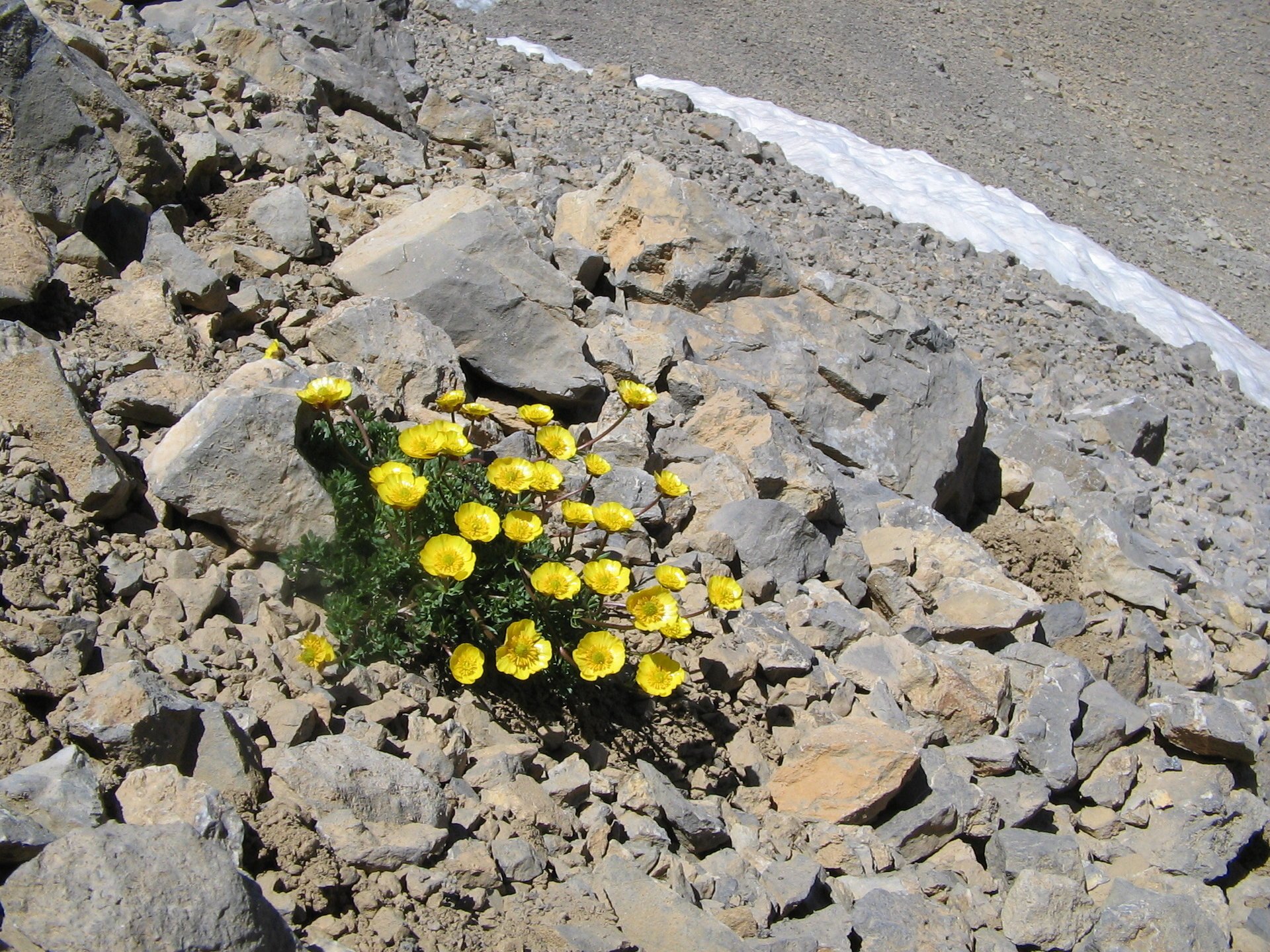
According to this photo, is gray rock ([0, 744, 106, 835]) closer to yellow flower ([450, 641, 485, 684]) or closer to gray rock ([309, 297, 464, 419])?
yellow flower ([450, 641, 485, 684])

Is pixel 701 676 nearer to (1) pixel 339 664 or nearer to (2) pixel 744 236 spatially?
(1) pixel 339 664

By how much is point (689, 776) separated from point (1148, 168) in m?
15.3

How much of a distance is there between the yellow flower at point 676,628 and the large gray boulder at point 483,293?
1.67 metres

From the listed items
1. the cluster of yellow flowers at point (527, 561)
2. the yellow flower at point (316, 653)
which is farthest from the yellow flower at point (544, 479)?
the yellow flower at point (316, 653)

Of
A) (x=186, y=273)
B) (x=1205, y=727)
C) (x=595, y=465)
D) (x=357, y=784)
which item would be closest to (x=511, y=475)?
(x=595, y=465)

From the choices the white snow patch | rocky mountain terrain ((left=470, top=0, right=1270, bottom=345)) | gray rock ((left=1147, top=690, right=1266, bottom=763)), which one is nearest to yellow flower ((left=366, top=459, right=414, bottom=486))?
gray rock ((left=1147, top=690, right=1266, bottom=763))

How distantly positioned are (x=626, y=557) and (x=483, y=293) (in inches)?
53.5

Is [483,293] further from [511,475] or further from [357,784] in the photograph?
[357,784]

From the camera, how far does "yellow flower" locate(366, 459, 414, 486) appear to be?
271cm

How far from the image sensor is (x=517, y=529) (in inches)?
107

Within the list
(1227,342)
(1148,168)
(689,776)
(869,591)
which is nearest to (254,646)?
(689,776)

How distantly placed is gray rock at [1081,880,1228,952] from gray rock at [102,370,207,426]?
10.9 ft

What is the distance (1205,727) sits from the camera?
379 cm

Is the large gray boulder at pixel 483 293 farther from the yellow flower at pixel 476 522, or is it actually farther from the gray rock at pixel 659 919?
the gray rock at pixel 659 919
